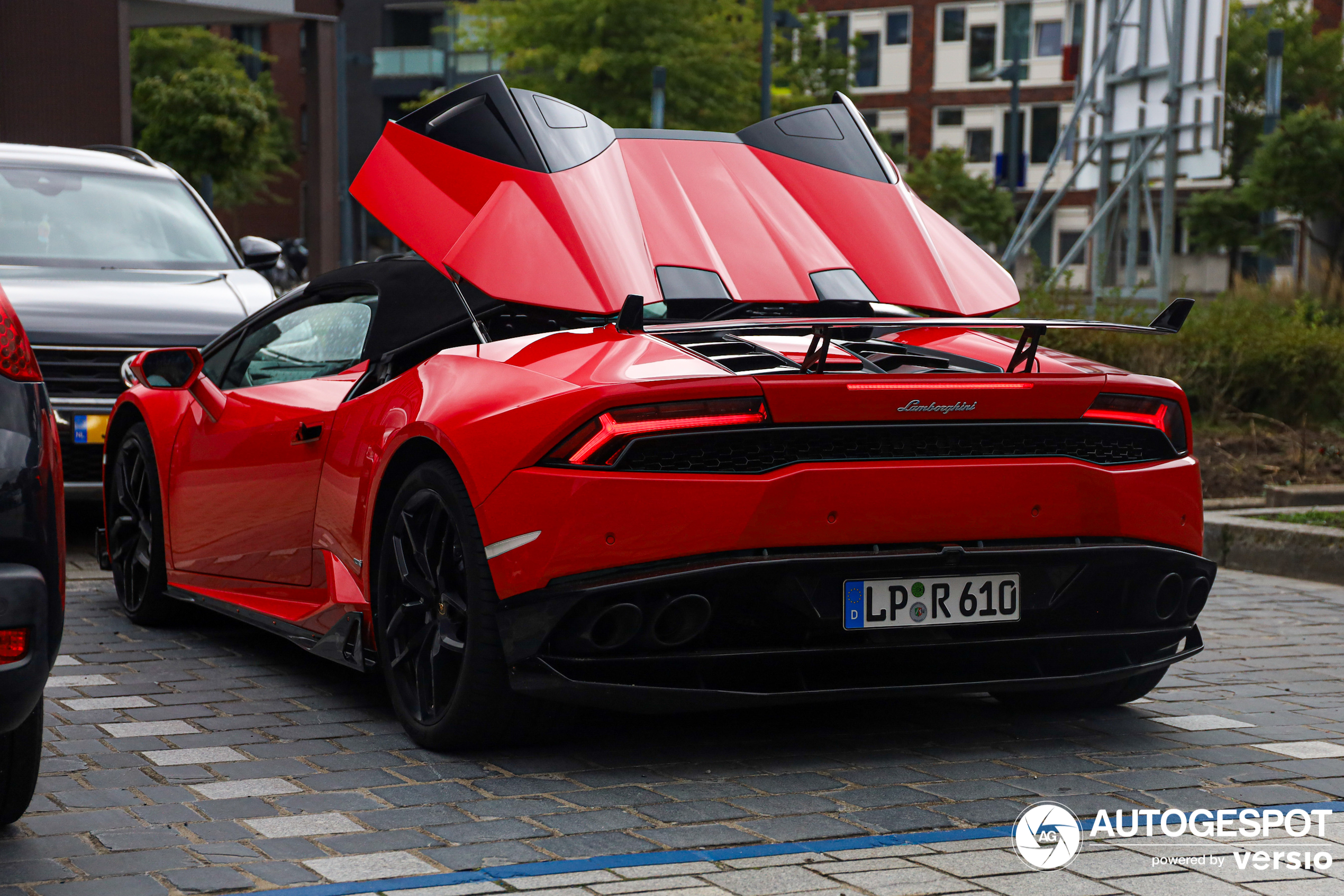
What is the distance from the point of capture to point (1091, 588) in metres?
4.60

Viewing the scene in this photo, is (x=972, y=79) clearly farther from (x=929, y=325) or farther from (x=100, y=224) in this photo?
(x=929, y=325)

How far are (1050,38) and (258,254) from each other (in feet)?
172

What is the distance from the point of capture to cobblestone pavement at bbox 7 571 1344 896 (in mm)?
3643

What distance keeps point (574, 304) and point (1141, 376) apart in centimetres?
149

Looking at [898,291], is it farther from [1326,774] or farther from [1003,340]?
[1326,774]

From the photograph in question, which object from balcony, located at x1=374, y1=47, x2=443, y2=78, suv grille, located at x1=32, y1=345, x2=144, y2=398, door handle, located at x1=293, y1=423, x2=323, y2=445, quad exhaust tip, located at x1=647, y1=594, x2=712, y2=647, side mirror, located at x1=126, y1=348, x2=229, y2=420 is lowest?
quad exhaust tip, located at x1=647, y1=594, x2=712, y2=647

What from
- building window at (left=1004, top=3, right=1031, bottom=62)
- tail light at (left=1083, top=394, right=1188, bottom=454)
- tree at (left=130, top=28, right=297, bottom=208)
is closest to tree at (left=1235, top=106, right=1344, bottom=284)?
building window at (left=1004, top=3, right=1031, bottom=62)

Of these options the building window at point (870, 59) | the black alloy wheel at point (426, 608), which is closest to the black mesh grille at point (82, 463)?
the black alloy wheel at point (426, 608)

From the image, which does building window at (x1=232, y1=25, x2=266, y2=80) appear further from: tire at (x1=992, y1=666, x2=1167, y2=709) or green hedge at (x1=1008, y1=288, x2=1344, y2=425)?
tire at (x1=992, y1=666, x2=1167, y2=709)

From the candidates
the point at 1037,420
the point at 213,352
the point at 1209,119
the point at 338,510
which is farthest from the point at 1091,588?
the point at 1209,119

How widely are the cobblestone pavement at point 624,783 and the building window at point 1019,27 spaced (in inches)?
2217

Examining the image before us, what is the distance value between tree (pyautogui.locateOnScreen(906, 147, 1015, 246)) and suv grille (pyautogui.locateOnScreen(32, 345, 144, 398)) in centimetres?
4486

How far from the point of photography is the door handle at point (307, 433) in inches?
212

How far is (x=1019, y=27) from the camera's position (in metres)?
59.8
